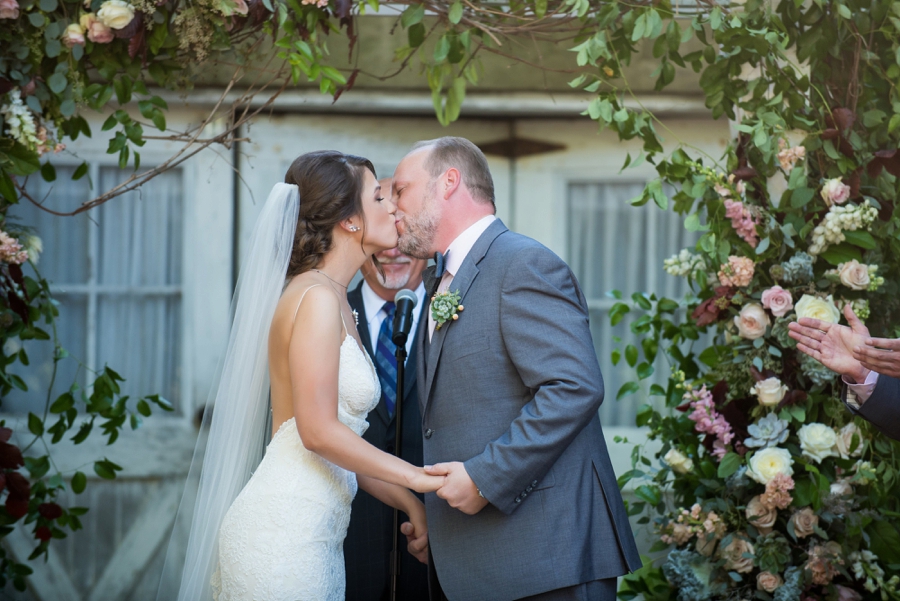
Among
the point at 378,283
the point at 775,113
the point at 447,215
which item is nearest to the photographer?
the point at 447,215

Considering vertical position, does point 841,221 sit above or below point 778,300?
above

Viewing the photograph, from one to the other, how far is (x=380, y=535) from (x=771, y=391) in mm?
1679

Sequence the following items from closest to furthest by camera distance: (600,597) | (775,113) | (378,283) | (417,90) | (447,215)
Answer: (600,597) < (447,215) < (775,113) < (378,283) < (417,90)

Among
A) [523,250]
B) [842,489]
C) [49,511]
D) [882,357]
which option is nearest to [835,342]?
[882,357]

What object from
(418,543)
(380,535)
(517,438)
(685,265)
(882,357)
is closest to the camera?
(882,357)

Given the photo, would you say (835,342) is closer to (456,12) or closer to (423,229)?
(423,229)

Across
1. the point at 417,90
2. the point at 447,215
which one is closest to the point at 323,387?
the point at 447,215

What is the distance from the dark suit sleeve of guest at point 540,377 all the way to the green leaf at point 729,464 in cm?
92

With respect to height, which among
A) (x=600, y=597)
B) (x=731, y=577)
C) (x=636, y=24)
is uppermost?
(x=636, y=24)

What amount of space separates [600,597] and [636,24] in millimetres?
1807

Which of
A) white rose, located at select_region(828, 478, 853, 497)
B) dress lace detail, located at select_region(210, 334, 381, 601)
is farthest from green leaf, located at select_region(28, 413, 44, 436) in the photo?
white rose, located at select_region(828, 478, 853, 497)

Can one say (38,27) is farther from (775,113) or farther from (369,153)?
(775,113)

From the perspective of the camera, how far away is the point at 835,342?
8.05 feet

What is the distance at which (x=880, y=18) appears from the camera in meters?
2.87
